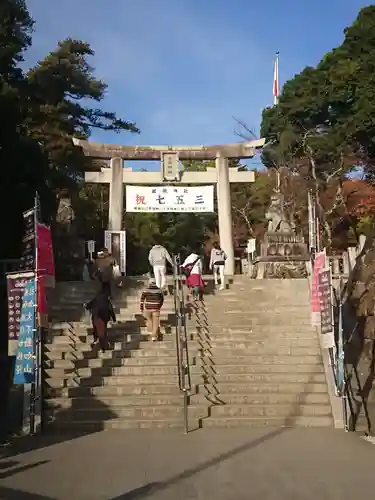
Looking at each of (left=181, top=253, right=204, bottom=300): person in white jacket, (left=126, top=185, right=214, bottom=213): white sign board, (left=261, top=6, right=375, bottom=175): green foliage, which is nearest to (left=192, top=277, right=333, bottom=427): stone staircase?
(left=181, top=253, right=204, bottom=300): person in white jacket

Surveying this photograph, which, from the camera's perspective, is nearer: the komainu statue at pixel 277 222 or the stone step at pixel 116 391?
the stone step at pixel 116 391

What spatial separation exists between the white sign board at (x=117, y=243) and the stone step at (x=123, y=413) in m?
11.5

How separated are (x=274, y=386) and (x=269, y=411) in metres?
0.70

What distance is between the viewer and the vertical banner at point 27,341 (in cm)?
815

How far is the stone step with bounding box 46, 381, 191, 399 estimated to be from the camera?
30.7ft

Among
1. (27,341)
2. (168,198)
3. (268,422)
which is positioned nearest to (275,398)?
(268,422)

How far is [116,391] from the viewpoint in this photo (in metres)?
9.48

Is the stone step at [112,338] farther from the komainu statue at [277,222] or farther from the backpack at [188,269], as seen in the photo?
the komainu statue at [277,222]

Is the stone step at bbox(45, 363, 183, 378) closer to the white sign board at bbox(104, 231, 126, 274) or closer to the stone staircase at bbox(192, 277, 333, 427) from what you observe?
the stone staircase at bbox(192, 277, 333, 427)

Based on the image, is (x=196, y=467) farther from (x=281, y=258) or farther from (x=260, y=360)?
(x=281, y=258)

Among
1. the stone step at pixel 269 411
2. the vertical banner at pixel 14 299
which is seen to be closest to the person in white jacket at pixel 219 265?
the stone step at pixel 269 411

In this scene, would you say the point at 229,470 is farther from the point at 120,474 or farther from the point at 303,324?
the point at 303,324

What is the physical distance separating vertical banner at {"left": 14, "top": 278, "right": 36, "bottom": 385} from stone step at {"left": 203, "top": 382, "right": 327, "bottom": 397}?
2.83 metres

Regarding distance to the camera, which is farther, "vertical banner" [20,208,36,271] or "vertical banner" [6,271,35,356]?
"vertical banner" [20,208,36,271]
